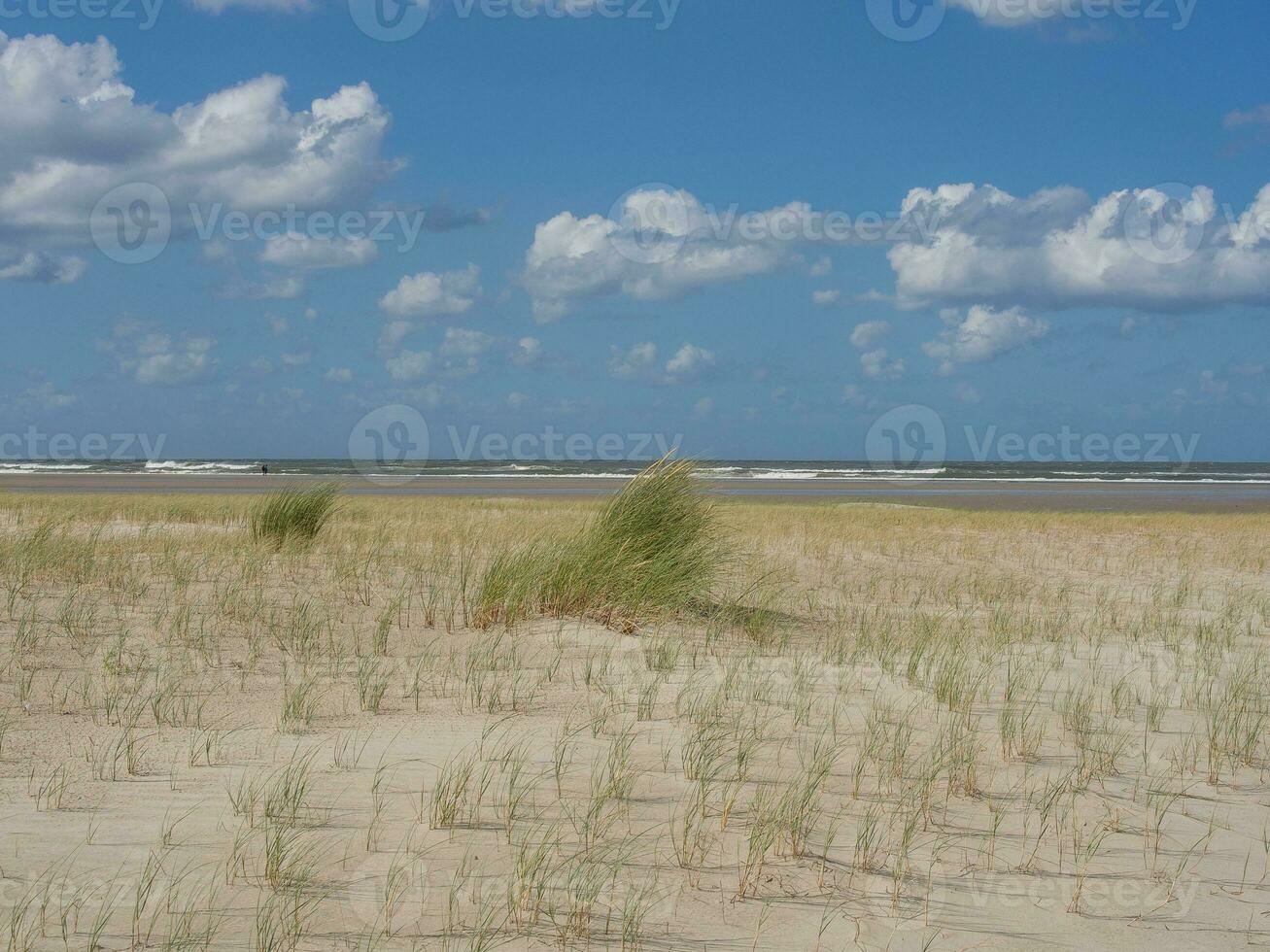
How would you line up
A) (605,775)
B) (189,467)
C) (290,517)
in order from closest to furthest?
(605,775)
(290,517)
(189,467)

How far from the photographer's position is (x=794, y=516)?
913 inches

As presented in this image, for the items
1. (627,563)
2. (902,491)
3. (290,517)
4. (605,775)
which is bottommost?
(605,775)

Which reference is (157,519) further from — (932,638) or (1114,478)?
(1114,478)

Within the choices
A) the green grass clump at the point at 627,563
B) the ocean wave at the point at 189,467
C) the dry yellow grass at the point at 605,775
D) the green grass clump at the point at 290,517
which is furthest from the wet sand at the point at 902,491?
the dry yellow grass at the point at 605,775

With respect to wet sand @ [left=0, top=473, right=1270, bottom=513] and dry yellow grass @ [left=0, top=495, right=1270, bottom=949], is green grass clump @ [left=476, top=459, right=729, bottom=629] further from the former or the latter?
wet sand @ [left=0, top=473, right=1270, bottom=513]

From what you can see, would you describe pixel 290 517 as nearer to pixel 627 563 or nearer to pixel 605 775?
pixel 627 563

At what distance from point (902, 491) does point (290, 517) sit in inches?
1518

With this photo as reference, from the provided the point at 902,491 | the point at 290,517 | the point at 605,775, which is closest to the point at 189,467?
the point at 902,491

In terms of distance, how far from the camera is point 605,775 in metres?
4.69

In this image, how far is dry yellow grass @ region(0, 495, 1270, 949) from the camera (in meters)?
3.46

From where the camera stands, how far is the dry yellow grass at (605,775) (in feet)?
11.4

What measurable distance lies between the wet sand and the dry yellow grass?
2801 centimetres

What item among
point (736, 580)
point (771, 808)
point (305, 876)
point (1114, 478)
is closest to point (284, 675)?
point (305, 876)

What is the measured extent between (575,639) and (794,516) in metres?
16.0
